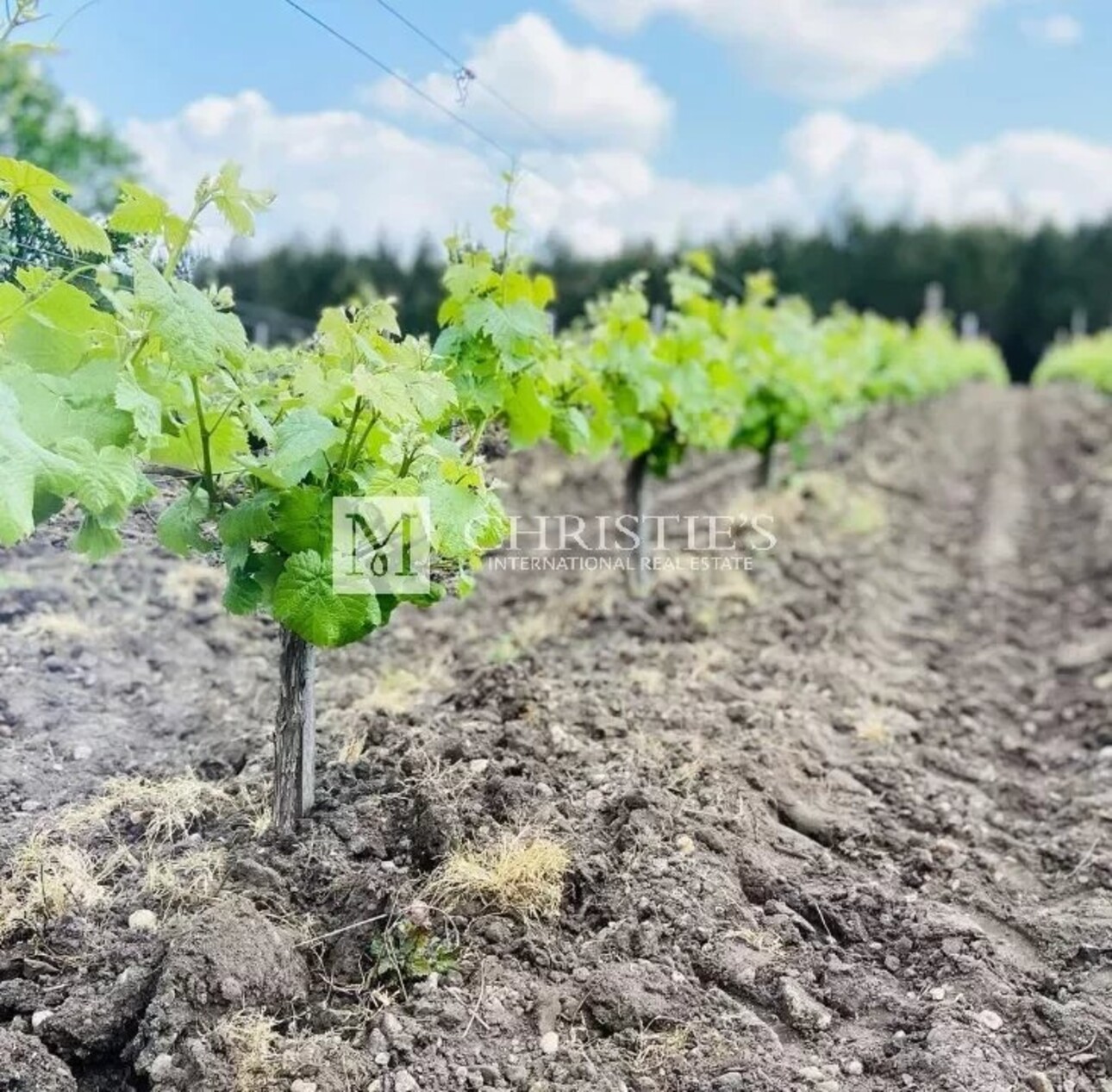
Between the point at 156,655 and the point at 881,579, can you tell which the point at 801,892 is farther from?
the point at 881,579

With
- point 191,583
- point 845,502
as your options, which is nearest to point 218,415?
point 191,583

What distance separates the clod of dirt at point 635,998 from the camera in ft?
9.60

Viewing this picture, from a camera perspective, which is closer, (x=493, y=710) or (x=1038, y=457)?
(x=493, y=710)

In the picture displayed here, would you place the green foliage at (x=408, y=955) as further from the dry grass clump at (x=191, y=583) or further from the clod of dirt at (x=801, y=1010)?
the dry grass clump at (x=191, y=583)

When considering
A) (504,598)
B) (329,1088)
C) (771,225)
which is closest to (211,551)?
(329,1088)

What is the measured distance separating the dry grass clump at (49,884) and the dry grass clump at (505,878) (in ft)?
3.06

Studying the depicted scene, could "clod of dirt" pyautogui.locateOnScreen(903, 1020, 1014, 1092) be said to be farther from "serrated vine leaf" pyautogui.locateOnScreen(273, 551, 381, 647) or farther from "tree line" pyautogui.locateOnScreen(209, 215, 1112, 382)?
"tree line" pyautogui.locateOnScreen(209, 215, 1112, 382)

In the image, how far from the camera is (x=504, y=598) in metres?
6.95

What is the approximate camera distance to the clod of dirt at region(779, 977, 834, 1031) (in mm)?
3020

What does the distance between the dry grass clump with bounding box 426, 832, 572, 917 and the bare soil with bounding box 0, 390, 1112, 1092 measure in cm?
5

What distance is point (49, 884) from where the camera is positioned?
3162mm

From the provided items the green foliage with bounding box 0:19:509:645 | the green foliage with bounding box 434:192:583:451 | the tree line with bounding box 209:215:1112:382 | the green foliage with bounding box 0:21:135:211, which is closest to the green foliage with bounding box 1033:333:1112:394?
the tree line with bounding box 209:215:1112:382

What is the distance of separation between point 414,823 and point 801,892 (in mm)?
1187

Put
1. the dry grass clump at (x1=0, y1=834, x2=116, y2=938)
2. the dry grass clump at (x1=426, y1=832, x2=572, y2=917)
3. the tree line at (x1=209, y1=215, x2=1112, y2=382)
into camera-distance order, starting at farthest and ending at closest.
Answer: the tree line at (x1=209, y1=215, x2=1112, y2=382), the dry grass clump at (x1=426, y1=832, x2=572, y2=917), the dry grass clump at (x1=0, y1=834, x2=116, y2=938)
